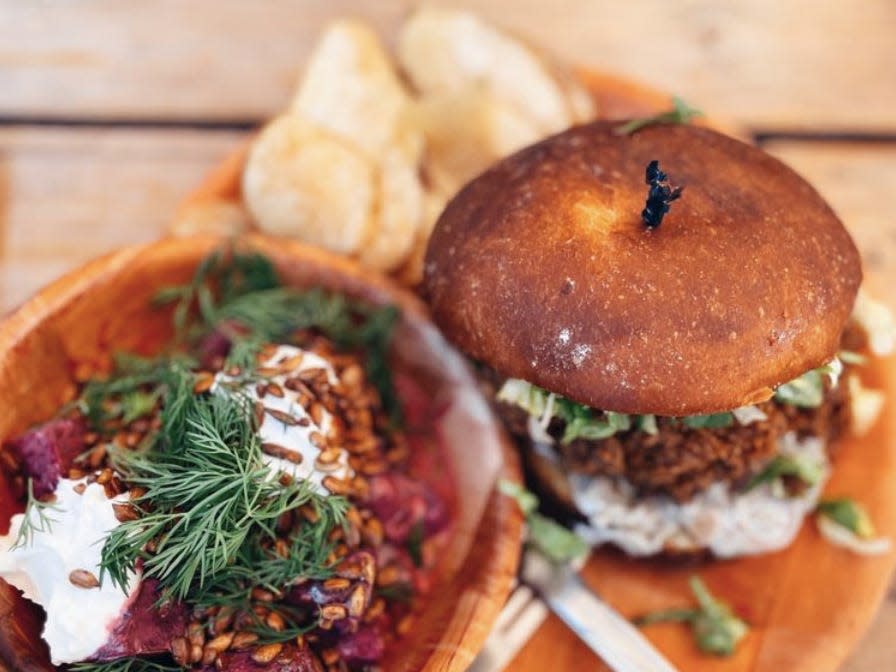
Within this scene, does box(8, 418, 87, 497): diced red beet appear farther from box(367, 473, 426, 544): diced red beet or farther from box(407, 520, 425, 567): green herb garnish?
box(407, 520, 425, 567): green herb garnish

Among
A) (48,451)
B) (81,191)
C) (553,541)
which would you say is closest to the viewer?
(48,451)

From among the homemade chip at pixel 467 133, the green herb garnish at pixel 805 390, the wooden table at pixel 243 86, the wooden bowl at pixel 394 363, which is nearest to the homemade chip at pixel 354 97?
the homemade chip at pixel 467 133

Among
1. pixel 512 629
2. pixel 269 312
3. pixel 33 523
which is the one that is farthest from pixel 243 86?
pixel 512 629

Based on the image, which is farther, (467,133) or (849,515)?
(467,133)

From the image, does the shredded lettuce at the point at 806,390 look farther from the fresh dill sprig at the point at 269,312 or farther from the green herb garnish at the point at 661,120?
the fresh dill sprig at the point at 269,312

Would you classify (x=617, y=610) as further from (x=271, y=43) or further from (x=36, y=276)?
(x=271, y=43)

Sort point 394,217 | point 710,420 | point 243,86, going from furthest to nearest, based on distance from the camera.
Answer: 1. point 243,86
2. point 394,217
3. point 710,420

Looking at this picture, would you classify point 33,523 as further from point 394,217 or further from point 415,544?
point 394,217
